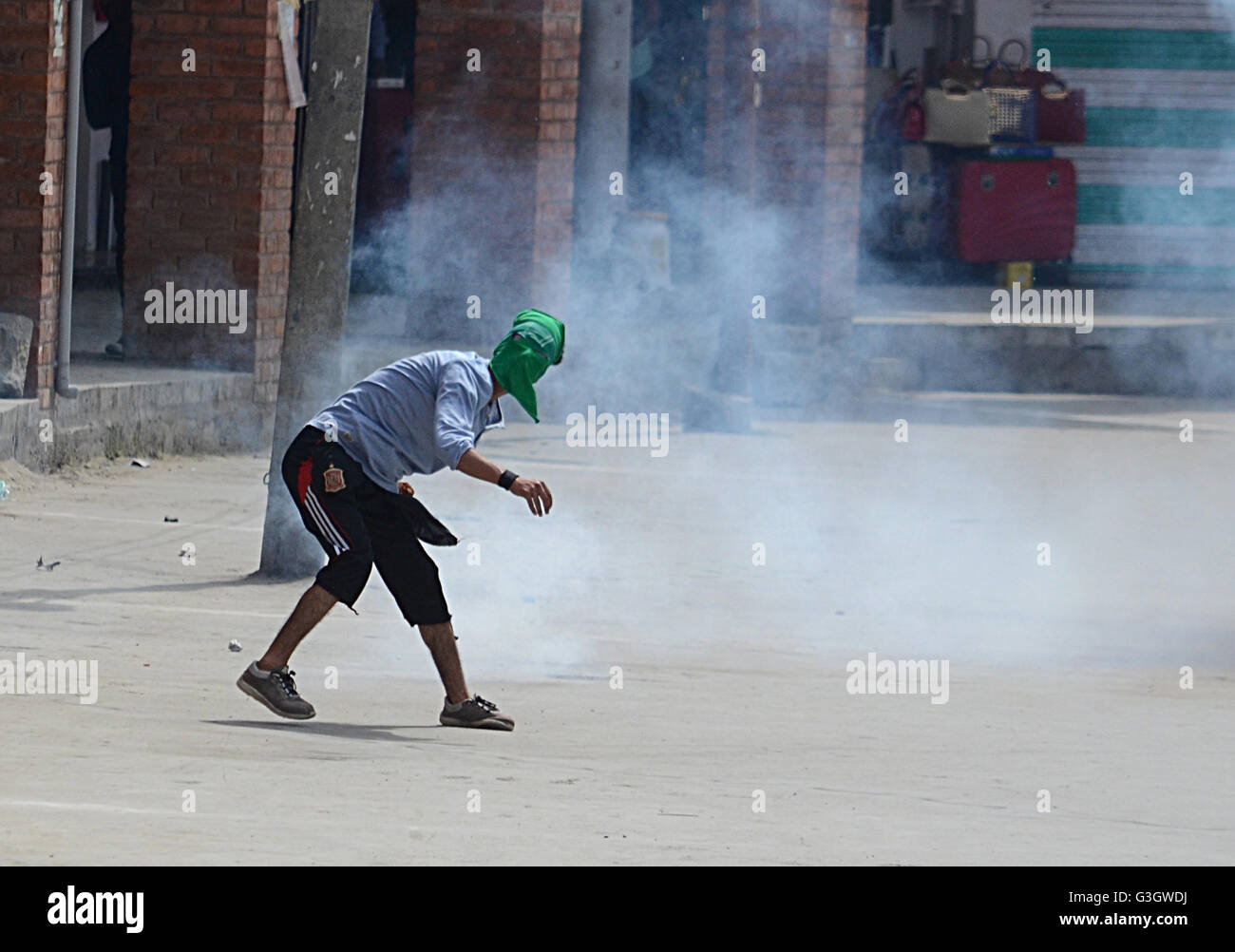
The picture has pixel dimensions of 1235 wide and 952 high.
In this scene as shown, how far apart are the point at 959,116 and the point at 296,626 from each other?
13.4 metres

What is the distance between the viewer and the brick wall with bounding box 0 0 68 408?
1020 cm

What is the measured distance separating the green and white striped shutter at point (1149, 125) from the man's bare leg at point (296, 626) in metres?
15.3

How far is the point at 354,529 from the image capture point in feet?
20.4

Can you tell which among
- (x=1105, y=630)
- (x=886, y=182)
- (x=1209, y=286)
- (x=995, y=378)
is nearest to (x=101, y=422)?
(x=1105, y=630)

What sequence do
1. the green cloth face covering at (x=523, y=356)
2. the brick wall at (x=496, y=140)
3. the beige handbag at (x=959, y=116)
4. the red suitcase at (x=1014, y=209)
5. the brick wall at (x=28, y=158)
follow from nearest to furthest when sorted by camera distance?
1. the green cloth face covering at (x=523, y=356)
2. the brick wall at (x=28, y=158)
3. the brick wall at (x=496, y=140)
4. the beige handbag at (x=959, y=116)
5. the red suitcase at (x=1014, y=209)

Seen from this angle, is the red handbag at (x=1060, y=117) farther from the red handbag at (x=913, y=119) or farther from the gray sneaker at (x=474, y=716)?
the gray sneaker at (x=474, y=716)

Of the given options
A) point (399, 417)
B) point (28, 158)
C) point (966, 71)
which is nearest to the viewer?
point (399, 417)

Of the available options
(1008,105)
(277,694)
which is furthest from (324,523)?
(1008,105)

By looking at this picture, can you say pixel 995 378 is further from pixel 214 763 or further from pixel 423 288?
pixel 214 763

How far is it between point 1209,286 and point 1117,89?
80.1 inches

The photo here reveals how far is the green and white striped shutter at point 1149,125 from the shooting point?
2072cm

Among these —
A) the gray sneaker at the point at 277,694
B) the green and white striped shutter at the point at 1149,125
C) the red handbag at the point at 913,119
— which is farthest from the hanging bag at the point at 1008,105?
the gray sneaker at the point at 277,694

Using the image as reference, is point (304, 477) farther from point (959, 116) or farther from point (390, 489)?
point (959, 116)

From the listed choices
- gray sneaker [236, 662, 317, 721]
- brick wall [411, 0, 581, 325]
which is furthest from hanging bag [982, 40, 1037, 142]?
gray sneaker [236, 662, 317, 721]
